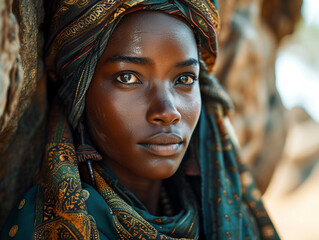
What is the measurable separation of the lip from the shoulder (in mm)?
523

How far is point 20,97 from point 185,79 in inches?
28.8

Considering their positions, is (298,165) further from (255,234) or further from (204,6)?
(204,6)

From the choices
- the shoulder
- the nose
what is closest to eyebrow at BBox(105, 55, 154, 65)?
the nose

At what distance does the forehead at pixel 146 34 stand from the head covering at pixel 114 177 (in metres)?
0.03

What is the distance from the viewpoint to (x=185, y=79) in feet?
5.81

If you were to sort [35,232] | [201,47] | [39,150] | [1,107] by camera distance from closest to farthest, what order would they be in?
[1,107]
[35,232]
[201,47]
[39,150]

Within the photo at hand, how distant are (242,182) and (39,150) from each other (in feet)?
3.89

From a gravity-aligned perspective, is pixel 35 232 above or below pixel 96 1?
below

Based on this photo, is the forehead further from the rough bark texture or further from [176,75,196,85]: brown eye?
the rough bark texture

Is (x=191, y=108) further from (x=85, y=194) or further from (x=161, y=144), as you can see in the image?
(x=85, y=194)

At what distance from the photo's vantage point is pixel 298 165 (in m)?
6.88

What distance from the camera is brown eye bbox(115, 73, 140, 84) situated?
163 centimetres

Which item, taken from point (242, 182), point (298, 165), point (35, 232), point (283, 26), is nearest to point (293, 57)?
point (298, 165)

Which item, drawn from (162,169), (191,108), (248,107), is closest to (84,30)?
(191,108)
